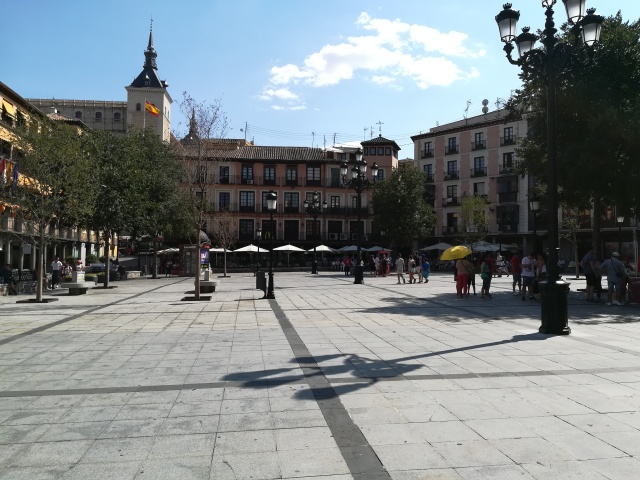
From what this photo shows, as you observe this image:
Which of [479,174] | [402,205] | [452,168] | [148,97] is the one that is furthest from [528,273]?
[148,97]

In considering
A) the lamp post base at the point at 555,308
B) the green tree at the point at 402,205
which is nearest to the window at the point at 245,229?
the green tree at the point at 402,205

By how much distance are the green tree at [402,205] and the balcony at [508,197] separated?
1025 centimetres

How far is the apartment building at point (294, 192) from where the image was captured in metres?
56.2

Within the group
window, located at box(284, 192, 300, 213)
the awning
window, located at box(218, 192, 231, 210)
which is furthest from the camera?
window, located at box(284, 192, 300, 213)

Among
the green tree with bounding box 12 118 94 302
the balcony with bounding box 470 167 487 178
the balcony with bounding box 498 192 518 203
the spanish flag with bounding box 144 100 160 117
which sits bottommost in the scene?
the green tree with bounding box 12 118 94 302

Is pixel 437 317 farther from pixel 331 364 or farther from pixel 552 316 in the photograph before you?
pixel 331 364

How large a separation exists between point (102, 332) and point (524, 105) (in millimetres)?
18198

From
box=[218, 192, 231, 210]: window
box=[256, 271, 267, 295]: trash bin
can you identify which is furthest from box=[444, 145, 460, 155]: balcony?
box=[256, 271, 267, 295]: trash bin

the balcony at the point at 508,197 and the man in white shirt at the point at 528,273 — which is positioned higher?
the balcony at the point at 508,197

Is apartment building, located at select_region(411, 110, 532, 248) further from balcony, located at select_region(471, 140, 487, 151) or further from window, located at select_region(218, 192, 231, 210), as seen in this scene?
window, located at select_region(218, 192, 231, 210)

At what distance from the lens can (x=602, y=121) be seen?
17.0 meters

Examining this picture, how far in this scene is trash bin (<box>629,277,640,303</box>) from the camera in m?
15.0

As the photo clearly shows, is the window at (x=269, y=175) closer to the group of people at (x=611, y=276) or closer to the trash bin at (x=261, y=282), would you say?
the trash bin at (x=261, y=282)

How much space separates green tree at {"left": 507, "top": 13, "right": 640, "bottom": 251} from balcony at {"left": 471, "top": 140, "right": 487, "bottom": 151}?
3312 centimetres
